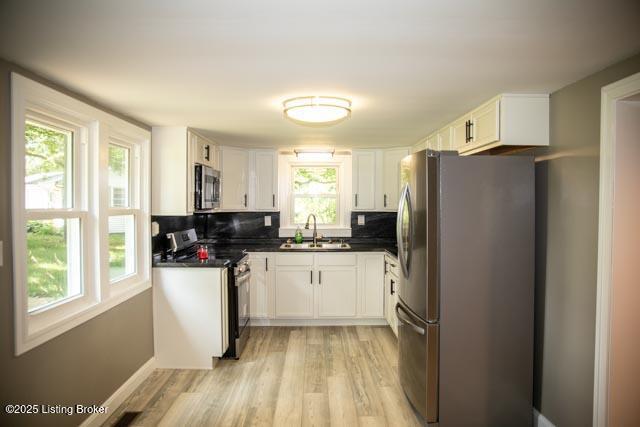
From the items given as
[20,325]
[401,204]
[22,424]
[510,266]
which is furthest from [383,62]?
[22,424]

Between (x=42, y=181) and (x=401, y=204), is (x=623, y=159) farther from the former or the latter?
(x=42, y=181)

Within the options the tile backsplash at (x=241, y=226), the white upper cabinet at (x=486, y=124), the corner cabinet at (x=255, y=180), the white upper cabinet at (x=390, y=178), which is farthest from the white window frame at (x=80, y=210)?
the white upper cabinet at (x=390, y=178)

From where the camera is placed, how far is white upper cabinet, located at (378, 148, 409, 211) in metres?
4.69

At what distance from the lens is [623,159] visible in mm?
1850

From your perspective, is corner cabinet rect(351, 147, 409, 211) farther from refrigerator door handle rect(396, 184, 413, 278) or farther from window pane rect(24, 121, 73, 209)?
window pane rect(24, 121, 73, 209)

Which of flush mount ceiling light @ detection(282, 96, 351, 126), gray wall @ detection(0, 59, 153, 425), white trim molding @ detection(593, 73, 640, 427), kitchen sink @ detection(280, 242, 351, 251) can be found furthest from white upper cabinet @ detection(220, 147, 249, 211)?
white trim molding @ detection(593, 73, 640, 427)

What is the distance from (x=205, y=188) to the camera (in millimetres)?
3691

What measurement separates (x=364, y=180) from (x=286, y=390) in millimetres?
2738

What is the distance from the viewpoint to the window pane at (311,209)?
5086 millimetres

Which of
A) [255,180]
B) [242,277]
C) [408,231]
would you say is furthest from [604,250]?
[255,180]

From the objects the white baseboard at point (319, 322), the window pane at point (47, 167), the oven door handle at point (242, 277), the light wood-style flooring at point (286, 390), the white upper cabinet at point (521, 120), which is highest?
the white upper cabinet at point (521, 120)

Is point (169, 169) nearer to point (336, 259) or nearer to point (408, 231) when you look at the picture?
point (336, 259)

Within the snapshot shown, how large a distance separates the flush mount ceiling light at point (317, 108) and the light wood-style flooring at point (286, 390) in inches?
80.5

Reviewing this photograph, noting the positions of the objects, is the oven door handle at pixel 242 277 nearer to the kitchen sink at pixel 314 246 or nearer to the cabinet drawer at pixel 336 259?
the kitchen sink at pixel 314 246
